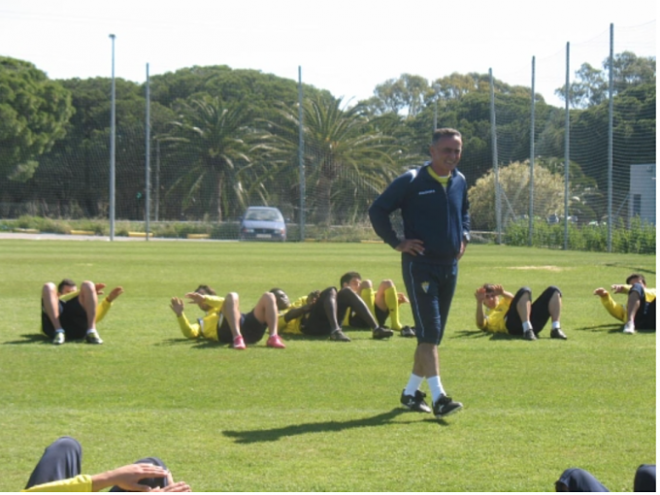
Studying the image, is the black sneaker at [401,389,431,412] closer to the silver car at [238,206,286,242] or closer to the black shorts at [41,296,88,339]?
the black shorts at [41,296,88,339]

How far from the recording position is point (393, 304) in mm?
13375

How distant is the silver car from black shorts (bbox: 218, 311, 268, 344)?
3612 centimetres

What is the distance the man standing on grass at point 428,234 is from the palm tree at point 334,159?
42.1m

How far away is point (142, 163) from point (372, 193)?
11979 mm

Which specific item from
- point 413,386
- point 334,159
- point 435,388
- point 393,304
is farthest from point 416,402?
point 334,159

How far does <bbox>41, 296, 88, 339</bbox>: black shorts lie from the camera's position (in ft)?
39.0

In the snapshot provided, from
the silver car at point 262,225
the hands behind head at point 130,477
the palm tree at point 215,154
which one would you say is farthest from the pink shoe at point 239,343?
the palm tree at point 215,154

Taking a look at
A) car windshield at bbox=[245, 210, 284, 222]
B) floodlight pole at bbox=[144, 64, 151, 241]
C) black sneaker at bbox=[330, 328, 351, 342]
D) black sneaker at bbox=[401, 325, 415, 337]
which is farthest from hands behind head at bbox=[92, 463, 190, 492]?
car windshield at bbox=[245, 210, 284, 222]

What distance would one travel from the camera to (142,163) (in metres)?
52.5

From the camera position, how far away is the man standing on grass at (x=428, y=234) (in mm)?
8055

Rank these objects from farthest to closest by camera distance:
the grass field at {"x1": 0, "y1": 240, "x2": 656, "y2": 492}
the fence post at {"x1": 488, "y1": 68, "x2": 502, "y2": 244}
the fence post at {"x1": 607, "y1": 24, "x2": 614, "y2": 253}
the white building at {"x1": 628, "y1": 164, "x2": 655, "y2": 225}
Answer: the fence post at {"x1": 488, "y1": 68, "x2": 502, "y2": 244} → the fence post at {"x1": 607, "y1": 24, "x2": 614, "y2": 253} → the white building at {"x1": 628, "y1": 164, "x2": 655, "y2": 225} → the grass field at {"x1": 0, "y1": 240, "x2": 656, "y2": 492}

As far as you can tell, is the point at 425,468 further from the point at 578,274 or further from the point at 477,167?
the point at 477,167

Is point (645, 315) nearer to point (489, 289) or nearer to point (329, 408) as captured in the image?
point (489, 289)

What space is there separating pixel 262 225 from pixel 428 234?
133 ft
